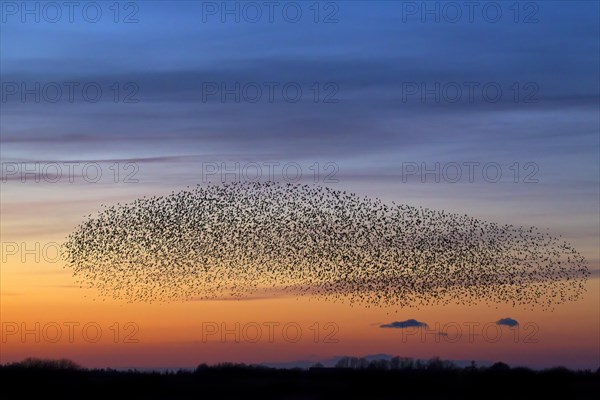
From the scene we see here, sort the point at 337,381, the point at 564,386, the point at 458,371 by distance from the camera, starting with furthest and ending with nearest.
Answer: the point at 458,371
the point at 337,381
the point at 564,386

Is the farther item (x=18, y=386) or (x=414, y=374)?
(x=414, y=374)

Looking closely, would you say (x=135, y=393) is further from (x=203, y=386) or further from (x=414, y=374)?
(x=414, y=374)

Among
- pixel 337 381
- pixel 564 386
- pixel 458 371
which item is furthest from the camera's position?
pixel 458 371

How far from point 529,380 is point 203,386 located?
69.0 ft

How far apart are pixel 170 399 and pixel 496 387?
19657 mm

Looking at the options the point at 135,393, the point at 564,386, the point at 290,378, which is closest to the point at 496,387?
the point at 564,386

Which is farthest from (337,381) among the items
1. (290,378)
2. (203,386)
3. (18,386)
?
(18,386)

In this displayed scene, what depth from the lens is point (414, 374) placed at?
76250mm

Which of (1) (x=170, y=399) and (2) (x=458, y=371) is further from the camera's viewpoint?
(2) (x=458, y=371)

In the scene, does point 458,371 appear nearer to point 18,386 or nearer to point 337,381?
point 337,381

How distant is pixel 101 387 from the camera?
226 feet

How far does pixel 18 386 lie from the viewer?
68.6 meters

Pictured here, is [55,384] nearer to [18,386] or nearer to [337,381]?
[18,386]

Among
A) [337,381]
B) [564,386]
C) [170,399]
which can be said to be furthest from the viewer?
[337,381]
